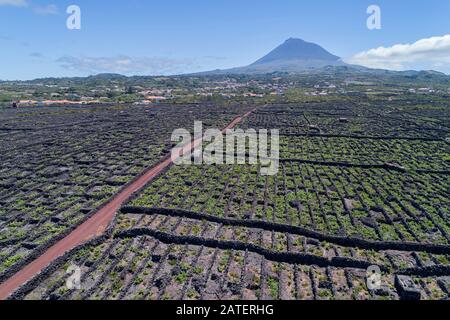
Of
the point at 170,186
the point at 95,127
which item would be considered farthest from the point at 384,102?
the point at 170,186
